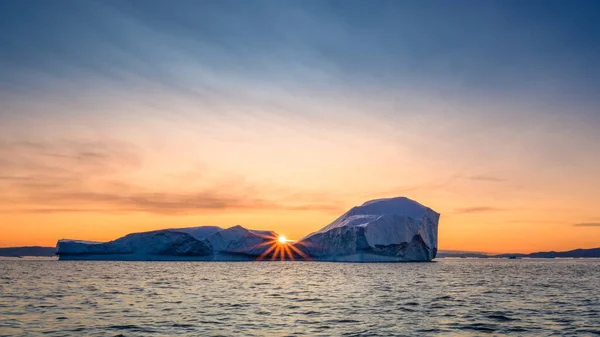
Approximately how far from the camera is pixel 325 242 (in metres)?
108

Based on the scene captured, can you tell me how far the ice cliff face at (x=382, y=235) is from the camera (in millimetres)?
100438

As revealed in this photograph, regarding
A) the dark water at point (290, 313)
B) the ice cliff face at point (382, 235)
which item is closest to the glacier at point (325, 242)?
the ice cliff face at point (382, 235)

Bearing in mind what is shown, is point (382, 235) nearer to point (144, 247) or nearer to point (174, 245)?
point (174, 245)

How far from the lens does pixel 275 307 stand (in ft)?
87.4

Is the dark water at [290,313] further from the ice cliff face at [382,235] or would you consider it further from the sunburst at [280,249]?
the sunburst at [280,249]

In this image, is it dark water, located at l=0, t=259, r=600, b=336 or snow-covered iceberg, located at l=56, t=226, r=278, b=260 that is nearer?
dark water, located at l=0, t=259, r=600, b=336

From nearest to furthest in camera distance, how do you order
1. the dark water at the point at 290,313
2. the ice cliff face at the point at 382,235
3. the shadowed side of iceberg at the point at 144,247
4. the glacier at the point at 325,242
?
the dark water at the point at 290,313
the ice cliff face at the point at 382,235
the glacier at the point at 325,242
the shadowed side of iceberg at the point at 144,247

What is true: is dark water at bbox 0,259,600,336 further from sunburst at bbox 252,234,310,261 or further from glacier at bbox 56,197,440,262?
sunburst at bbox 252,234,310,261

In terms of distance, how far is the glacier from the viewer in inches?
3979

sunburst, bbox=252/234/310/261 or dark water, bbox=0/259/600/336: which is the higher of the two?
sunburst, bbox=252/234/310/261

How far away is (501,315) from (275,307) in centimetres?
1077

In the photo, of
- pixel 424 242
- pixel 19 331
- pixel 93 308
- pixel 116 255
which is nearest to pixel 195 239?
pixel 116 255

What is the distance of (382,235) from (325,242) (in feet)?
43.2

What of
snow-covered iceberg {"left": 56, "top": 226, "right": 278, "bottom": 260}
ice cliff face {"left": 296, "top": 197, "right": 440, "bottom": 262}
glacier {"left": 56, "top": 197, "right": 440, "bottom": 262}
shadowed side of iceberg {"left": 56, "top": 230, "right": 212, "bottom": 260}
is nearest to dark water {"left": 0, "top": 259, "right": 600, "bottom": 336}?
ice cliff face {"left": 296, "top": 197, "right": 440, "bottom": 262}
